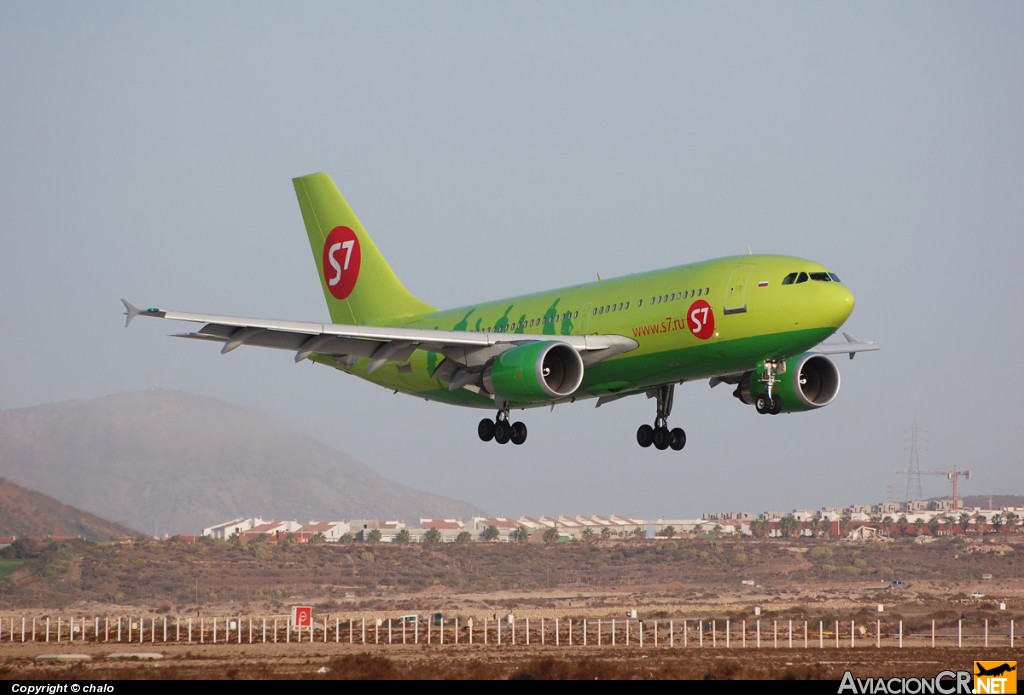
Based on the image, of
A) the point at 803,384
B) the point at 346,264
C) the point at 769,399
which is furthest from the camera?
the point at 346,264

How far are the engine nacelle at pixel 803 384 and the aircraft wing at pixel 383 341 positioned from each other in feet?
19.1

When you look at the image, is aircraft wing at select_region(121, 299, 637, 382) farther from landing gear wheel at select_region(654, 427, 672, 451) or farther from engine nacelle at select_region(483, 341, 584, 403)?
landing gear wheel at select_region(654, 427, 672, 451)

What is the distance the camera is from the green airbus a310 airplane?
143 ft

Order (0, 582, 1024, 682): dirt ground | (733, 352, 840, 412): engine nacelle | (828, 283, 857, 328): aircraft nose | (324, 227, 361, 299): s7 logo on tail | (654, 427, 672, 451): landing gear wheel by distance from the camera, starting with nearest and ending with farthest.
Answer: (828, 283, 857, 328): aircraft nose < (0, 582, 1024, 682): dirt ground < (733, 352, 840, 412): engine nacelle < (654, 427, 672, 451): landing gear wheel < (324, 227, 361, 299): s7 logo on tail

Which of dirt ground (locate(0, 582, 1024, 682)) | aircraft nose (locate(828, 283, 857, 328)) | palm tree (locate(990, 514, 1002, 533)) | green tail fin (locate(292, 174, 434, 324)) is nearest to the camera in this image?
aircraft nose (locate(828, 283, 857, 328))

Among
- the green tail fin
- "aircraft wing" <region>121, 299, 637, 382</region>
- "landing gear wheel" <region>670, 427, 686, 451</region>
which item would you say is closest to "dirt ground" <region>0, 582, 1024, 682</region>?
"landing gear wheel" <region>670, 427, 686, 451</region>

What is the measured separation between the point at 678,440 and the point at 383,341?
1078 cm

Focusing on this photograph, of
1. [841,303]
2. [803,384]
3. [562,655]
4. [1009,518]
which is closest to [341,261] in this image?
[562,655]

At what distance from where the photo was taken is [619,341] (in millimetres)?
46375

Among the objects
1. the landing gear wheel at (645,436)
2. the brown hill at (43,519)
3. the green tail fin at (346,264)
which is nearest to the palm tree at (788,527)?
the brown hill at (43,519)

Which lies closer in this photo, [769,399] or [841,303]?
[841,303]

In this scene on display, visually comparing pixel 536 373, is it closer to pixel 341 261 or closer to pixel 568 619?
pixel 341 261

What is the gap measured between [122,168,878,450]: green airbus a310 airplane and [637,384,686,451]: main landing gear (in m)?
0.03

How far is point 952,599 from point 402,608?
3080 centimetres
